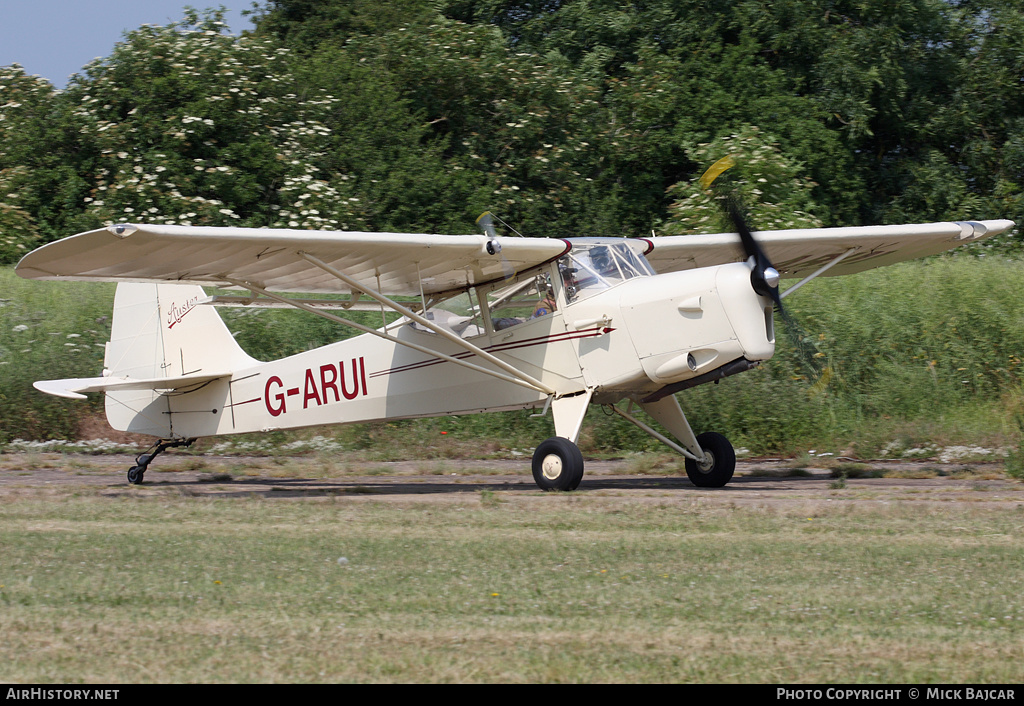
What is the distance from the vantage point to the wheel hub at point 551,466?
1059 cm

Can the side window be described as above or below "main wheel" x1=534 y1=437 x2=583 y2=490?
above

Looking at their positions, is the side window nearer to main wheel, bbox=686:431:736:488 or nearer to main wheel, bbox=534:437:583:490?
main wheel, bbox=534:437:583:490

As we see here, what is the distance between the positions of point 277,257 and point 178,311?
148 inches

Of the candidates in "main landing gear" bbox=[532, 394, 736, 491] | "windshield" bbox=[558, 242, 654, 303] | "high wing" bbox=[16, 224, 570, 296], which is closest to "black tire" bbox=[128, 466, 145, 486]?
"high wing" bbox=[16, 224, 570, 296]

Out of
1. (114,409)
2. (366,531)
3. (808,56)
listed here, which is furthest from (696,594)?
(808,56)

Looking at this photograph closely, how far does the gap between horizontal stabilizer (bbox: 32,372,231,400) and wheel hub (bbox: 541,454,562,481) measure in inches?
198

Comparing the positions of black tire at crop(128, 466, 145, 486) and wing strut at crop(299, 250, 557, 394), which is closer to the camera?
wing strut at crop(299, 250, 557, 394)

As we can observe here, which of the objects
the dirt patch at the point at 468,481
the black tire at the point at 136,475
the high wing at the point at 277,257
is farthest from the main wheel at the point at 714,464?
the black tire at the point at 136,475

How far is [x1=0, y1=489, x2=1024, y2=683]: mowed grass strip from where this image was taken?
163 inches

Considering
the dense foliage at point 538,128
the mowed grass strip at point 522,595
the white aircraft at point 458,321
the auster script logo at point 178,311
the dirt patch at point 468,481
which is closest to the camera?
the mowed grass strip at point 522,595

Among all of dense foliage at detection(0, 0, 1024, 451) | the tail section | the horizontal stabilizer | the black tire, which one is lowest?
the black tire

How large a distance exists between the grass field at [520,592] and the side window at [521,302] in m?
2.75

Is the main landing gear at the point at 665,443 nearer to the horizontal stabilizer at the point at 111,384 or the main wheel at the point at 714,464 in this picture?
the main wheel at the point at 714,464

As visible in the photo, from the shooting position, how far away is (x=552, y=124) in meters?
27.5
